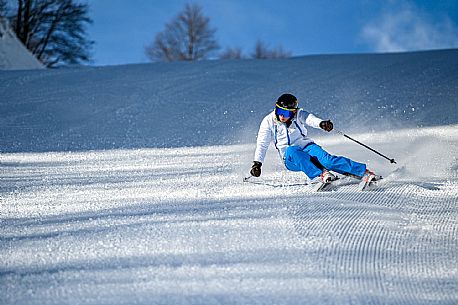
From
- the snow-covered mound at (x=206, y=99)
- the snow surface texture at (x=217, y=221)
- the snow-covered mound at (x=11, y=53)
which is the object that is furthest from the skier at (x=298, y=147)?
the snow-covered mound at (x=11, y=53)

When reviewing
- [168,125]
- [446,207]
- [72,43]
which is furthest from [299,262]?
[72,43]

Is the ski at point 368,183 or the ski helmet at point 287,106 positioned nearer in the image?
the ski at point 368,183

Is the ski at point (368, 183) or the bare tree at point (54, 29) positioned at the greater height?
the bare tree at point (54, 29)

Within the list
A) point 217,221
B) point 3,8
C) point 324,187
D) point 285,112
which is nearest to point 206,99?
point 285,112

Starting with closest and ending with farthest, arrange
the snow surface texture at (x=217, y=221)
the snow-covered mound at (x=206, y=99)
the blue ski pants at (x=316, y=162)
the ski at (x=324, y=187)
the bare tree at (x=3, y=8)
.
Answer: the snow surface texture at (x=217, y=221)
the ski at (x=324, y=187)
the blue ski pants at (x=316, y=162)
the snow-covered mound at (x=206, y=99)
the bare tree at (x=3, y=8)

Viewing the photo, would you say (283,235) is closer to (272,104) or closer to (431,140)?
(431,140)

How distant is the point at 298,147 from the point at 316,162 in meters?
0.21

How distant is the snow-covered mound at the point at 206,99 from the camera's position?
A: 23.2ft

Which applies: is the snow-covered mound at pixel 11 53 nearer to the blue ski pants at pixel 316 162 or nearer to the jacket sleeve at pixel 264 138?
the jacket sleeve at pixel 264 138

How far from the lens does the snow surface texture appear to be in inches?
79.6

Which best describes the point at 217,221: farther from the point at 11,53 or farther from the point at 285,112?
the point at 11,53

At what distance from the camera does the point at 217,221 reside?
2.85 m

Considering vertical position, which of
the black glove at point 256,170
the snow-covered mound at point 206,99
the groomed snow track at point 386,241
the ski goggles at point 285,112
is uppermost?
the snow-covered mound at point 206,99

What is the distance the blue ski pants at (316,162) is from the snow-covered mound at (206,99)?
8.49 ft
